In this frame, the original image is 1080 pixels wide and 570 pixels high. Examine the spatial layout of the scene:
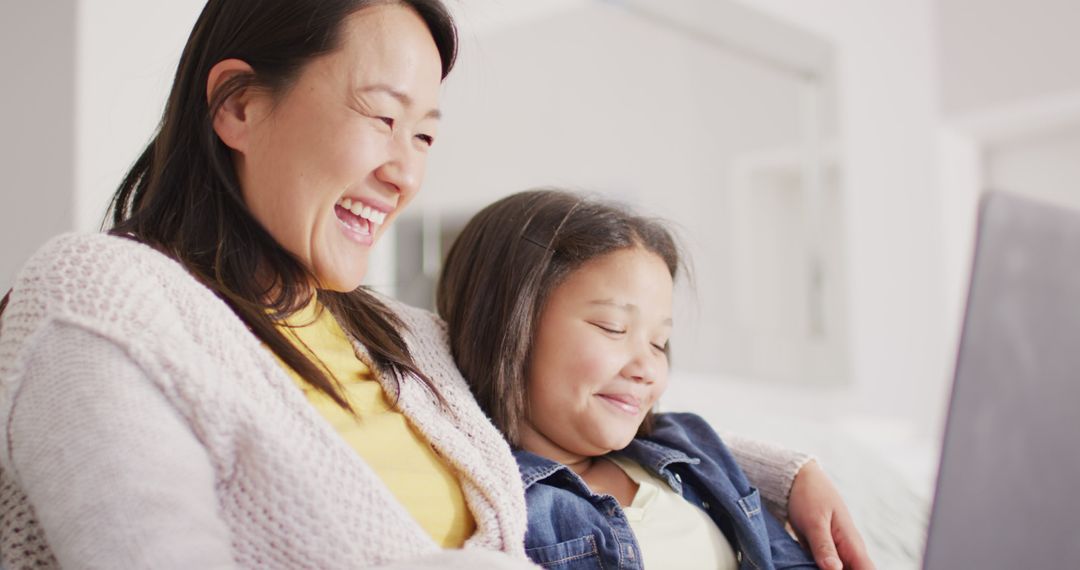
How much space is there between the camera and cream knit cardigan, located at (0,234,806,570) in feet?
2.46

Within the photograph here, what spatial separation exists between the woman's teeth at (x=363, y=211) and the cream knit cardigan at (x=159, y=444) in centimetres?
20

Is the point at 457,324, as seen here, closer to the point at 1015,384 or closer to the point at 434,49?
the point at 434,49

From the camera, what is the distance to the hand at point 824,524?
48.5 inches

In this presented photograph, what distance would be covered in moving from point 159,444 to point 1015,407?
62 cm

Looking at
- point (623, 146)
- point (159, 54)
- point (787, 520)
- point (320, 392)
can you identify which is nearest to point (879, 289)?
point (623, 146)

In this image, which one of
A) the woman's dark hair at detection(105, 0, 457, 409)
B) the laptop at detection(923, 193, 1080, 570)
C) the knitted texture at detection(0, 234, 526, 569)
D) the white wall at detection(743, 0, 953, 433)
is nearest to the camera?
the laptop at detection(923, 193, 1080, 570)

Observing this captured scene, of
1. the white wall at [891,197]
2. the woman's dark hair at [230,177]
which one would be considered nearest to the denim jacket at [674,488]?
the woman's dark hair at [230,177]

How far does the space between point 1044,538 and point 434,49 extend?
753 millimetres

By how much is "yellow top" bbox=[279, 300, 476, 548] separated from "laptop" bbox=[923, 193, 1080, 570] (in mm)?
485

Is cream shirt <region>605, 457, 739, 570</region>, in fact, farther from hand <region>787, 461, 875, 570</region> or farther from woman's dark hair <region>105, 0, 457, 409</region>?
woman's dark hair <region>105, 0, 457, 409</region>

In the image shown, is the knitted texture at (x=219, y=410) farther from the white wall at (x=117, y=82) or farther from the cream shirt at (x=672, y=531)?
the white wall at (x=117, y=82)

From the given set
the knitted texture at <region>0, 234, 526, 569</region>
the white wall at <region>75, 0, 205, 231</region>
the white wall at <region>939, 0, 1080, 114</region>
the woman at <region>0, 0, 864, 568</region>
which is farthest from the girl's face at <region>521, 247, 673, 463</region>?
the white wall at <region>939, 0, 1080, 114</region>

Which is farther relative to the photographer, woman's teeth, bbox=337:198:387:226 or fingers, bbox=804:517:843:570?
fingers, bbox=804:517:843:570

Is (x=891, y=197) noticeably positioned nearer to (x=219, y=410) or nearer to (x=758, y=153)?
(x=758, y=153)
